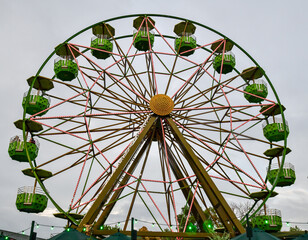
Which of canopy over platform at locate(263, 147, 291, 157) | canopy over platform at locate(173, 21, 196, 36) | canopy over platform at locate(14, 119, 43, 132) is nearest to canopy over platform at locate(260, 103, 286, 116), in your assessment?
canopy over platform at locate(263, 147, 291, 157)

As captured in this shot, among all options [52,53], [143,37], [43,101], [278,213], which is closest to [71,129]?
[43,101]

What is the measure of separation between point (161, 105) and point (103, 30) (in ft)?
22.6

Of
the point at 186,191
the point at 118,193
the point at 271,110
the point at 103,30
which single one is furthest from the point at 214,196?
the point at 103,30

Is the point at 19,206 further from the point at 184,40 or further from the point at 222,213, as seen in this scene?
the point at 184,40

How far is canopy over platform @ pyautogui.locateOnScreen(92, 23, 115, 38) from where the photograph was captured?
69.0ft

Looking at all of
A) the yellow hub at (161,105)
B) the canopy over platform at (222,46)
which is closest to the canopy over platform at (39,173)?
the yellow hub at (161,105)

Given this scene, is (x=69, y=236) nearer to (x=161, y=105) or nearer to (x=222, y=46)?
(x=161, y=105)

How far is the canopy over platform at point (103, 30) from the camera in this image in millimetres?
21031

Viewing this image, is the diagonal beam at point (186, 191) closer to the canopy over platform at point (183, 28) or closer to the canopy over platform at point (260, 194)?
the canopy over platform at point (260, 194)

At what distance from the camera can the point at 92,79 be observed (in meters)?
20.5

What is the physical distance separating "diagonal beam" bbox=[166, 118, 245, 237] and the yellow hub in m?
1.20

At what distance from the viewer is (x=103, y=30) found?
21484 mm

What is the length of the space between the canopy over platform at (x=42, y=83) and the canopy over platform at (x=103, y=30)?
174 inches

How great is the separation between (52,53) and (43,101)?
105 inches
